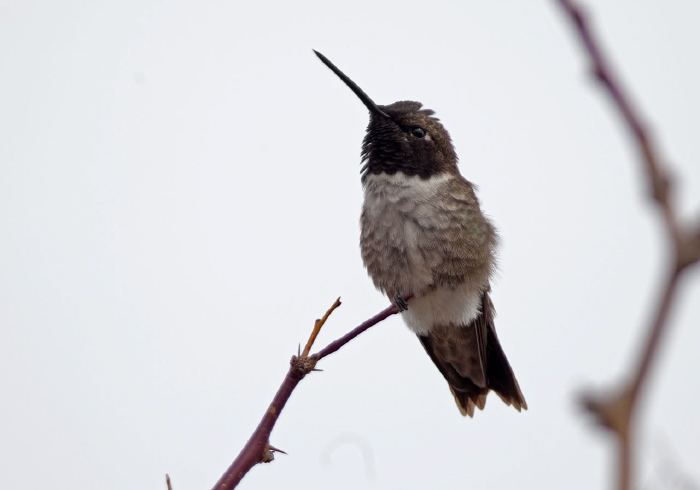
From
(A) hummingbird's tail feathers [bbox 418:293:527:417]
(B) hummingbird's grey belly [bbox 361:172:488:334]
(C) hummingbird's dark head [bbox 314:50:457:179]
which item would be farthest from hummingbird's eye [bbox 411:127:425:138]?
(A) hummingbird's tail feathers [bbox 418:293:527:417]

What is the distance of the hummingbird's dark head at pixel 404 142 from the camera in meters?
6.01

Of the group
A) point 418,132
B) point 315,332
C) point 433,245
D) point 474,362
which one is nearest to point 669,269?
point 315,332

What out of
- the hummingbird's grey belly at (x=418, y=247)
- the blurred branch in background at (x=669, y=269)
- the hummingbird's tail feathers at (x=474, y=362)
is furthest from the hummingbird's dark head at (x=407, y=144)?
the blurred branch in background at (x=669, y=269)

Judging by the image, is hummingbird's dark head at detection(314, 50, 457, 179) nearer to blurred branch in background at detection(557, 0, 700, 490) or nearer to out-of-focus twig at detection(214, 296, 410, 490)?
out-of-focus twig at detection(214, 296, 410, 490)

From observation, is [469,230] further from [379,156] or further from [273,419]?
[273,419]

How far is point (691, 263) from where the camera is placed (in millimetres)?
416

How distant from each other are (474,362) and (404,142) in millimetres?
1788

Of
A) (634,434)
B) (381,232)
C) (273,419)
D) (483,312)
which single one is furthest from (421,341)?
(634,434)

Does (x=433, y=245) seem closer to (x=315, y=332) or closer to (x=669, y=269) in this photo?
(x=315, y=332)

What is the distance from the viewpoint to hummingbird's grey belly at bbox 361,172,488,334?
220 inches

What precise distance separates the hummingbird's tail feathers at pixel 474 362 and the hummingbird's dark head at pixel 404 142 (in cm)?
109

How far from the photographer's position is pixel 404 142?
20.0 feet

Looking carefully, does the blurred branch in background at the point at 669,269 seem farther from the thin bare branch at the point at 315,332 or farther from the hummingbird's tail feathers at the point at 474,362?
the hummingbird's tail feathers at the point at 474,362

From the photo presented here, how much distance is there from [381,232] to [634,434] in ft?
17.5
